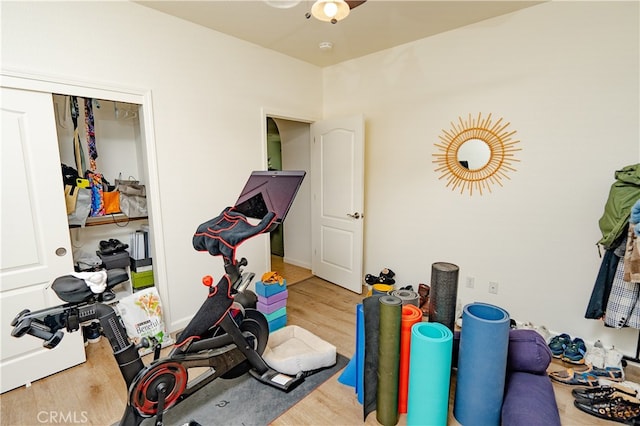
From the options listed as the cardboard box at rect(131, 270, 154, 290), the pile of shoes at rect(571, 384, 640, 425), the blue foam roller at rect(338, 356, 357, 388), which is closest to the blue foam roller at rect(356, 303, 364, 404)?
the blue foam roller at rect(338, 356, 357, 388)

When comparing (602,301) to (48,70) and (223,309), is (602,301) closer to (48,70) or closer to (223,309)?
(223,309)

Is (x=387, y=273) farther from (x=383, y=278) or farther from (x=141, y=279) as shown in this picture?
(x=141, y=279)

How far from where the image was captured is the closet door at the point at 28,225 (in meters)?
2.02

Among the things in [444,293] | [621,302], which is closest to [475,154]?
[621,302]

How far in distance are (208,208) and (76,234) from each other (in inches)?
46.0

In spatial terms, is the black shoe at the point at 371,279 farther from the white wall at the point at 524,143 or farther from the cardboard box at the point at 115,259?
the cardboard box at the point at 115,259

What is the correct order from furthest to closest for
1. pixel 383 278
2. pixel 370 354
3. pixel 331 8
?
pixel 383 278 → pixel 370 354 → pixel 331 8

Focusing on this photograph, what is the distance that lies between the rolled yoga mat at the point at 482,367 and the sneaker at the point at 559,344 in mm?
1234

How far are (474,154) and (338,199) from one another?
1.58 metres

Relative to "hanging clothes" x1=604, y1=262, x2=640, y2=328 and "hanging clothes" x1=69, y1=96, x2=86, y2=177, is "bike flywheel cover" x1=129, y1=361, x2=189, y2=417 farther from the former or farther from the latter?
"hanging clothes" x1=604, y1=262, x2=640, y2=328

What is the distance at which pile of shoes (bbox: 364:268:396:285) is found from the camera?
3.49 metres

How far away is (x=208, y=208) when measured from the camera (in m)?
3.01

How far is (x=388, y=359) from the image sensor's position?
162cm

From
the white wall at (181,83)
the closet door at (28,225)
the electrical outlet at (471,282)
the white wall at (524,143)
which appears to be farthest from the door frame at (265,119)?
the electrical outlet at (471,282)
